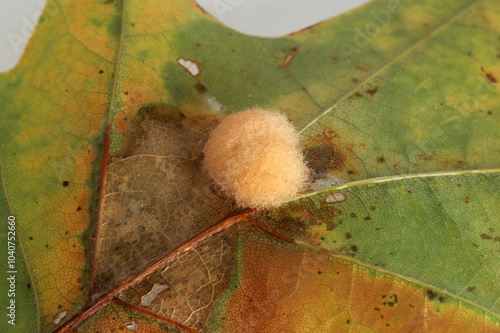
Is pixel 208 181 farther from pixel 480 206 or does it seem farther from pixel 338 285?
pixel 480 206

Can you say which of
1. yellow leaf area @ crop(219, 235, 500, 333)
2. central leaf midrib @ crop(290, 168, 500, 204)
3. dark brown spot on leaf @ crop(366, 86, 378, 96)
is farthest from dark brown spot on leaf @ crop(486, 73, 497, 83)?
yellow leaf area @ crop(219, 235, 500, 333)

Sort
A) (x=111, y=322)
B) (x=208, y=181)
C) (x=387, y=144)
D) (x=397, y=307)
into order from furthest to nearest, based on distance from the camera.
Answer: (x=387, y=144)
(x=208, y=181)
(x=397, y=307)
(x=111, y=322)

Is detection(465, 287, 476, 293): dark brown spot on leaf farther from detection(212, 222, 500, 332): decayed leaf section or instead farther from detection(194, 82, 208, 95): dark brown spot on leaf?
detection(194, 82, 208, 95): dark brown spot on leaf

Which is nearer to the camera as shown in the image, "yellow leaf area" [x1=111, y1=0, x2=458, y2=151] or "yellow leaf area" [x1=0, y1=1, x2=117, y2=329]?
"yellow leaf area" [x1=0, y1=1, x2=117, y2=329]

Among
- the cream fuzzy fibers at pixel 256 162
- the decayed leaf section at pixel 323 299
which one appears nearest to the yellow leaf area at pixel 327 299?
the decayed leaf section at pixel 323 299

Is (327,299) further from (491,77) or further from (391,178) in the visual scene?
(491,77)

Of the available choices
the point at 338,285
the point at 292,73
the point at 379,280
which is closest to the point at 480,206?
the point at 379,280

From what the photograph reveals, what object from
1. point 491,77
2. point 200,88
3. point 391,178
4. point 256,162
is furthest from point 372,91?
point 200,88
